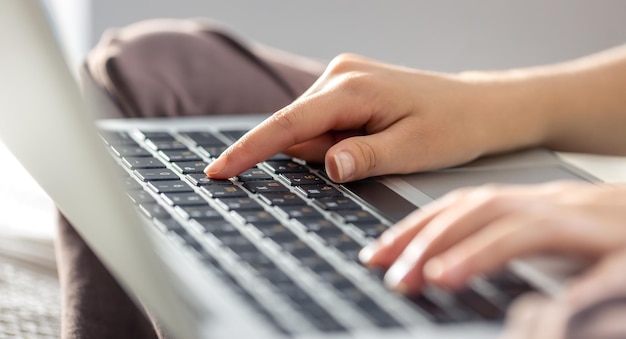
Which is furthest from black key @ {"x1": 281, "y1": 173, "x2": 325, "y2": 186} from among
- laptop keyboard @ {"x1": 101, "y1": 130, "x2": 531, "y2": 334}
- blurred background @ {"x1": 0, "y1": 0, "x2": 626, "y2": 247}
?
blurred background @ {"x1": 0, "y1": 0, "x2": 626, "y2": 247}

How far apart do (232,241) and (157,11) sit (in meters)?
2.01

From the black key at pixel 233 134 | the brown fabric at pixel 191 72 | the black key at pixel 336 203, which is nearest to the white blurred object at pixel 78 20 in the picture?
the brown fabric at pixel 191 72

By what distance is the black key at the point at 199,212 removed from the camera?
0.51 metres

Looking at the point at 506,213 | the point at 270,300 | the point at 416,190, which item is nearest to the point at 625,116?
the point at 416,190

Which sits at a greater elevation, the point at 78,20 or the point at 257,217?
the point at 257,217

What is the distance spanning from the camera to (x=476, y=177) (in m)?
0.67

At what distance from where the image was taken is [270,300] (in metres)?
0.38

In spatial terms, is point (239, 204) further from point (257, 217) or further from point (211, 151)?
point (211, 151)

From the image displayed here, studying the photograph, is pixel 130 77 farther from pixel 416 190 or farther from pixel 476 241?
pixel 476 241

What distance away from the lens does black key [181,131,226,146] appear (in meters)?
0.72

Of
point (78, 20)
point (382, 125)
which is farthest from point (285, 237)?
point (78, 20)

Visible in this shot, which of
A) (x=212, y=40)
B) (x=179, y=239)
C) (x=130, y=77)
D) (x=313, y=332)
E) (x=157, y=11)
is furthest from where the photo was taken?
(x=157, y=11)

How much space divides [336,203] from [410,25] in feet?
5.67

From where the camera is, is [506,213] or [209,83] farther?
[209,83]
